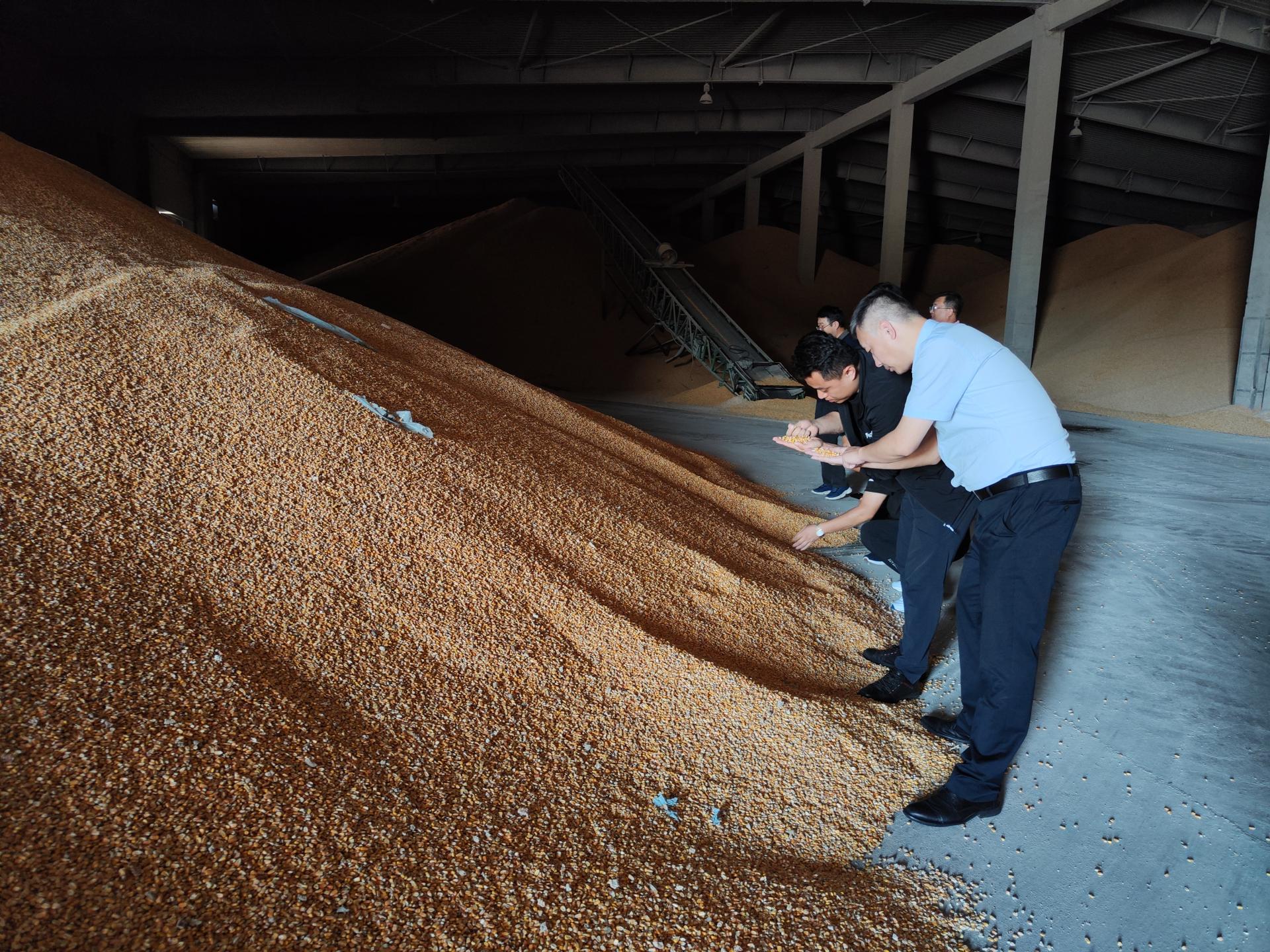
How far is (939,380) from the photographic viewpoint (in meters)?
2.02

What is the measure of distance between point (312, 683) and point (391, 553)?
561mm

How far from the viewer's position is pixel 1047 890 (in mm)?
1674

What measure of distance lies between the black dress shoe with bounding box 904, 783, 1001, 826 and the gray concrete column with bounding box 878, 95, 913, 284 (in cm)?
1202

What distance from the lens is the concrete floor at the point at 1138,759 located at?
A: 1631mm

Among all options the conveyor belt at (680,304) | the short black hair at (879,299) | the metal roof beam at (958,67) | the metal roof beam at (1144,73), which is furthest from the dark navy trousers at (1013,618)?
the metal roof beam at (1144,73)

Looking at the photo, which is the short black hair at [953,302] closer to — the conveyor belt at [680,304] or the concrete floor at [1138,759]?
the concrete floor at [1138,759]

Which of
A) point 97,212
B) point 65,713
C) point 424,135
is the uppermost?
point 424,135

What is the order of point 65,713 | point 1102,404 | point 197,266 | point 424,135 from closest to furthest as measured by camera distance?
point 65,713
point 197,266
point 1102,404
point 424,135

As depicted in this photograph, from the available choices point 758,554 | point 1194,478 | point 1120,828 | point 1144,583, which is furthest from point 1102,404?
point 1120,828

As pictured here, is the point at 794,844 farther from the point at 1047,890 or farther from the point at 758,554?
the point at 758,554

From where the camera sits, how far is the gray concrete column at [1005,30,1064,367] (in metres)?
Result: 9.38

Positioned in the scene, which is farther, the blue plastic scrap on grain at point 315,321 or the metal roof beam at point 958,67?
the metal roof beam at point 958,67

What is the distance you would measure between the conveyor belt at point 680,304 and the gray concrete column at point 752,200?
3585 mm

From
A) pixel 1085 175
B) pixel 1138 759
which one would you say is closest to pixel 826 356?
pixel 1138 759
